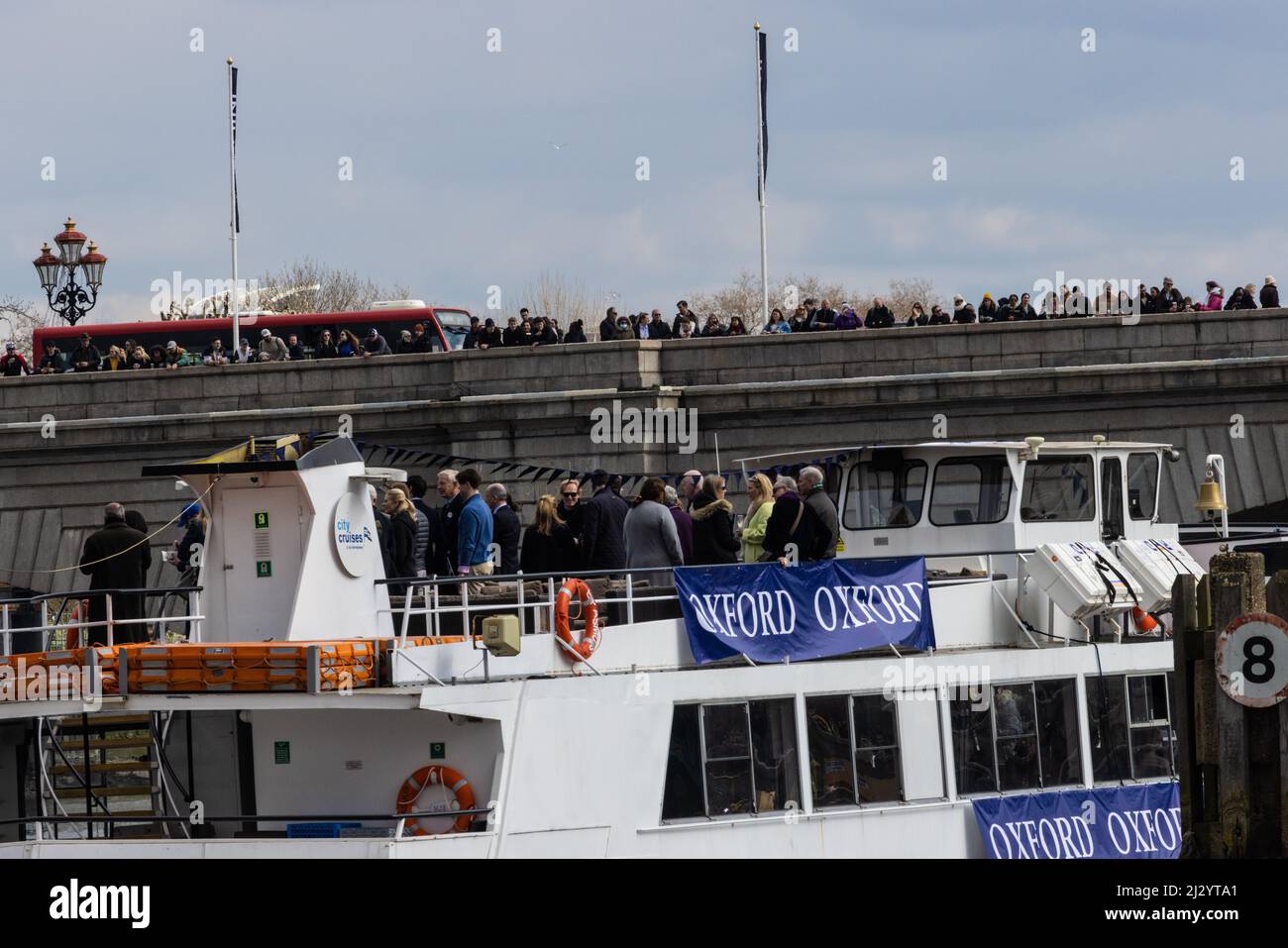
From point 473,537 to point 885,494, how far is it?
13.0 feet

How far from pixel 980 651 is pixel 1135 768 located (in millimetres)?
1804

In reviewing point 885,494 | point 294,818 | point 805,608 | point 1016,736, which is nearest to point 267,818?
point 294,818

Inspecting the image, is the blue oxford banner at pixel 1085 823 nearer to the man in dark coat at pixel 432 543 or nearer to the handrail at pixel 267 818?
the handrail at pixel 267 818

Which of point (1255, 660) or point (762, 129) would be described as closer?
point (1255, 660)

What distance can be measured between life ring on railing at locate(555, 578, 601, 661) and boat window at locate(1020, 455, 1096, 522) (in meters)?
4.84

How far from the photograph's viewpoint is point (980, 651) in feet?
54.9

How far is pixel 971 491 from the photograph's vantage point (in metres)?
18.0

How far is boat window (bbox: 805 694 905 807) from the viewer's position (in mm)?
15711

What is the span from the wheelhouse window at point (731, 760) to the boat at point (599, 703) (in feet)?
0.07

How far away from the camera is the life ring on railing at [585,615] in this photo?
48.9ft

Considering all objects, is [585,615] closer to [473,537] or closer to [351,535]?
[351,535]

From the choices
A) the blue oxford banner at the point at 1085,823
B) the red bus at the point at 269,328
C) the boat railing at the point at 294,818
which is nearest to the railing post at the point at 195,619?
the boat railing at the point at 294,818
